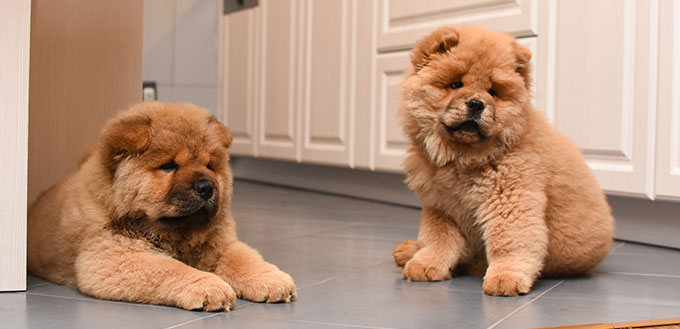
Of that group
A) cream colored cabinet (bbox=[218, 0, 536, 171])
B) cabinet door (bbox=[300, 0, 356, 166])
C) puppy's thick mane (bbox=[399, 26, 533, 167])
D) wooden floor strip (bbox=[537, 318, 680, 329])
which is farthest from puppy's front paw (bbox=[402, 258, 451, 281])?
cabinet door (bbox=[300, 0, 356, 166])

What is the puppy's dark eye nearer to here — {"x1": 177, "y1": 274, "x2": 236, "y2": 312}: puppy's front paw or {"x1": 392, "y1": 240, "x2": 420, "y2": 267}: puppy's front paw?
{"x1": 177, "y1": 274, "x2": 236, "y2": 312}: puppy's front paw

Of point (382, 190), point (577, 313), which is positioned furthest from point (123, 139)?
point (382, 190)

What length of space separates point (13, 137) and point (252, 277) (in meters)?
0.66

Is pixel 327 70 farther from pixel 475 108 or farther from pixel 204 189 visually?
pixel 204 189

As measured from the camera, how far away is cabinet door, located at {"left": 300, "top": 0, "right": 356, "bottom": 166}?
13.2 ft

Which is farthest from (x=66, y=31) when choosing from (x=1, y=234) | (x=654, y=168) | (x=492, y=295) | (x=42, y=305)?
(x=654, y=168)

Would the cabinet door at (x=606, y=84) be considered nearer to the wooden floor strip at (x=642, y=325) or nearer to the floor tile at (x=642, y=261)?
the floor tile at (x=642, y=261)

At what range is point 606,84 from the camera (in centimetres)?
267

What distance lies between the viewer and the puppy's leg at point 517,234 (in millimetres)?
1804

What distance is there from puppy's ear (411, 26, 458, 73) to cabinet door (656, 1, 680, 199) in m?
1.00

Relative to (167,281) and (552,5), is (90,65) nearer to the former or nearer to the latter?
(167,281)

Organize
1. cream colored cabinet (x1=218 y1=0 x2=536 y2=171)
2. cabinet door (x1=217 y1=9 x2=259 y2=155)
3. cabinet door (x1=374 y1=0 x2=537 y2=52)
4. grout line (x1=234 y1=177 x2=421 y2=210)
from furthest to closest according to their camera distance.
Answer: cabinet door (x1=217 y1=9 x2=259 y2=155), grout line (x1=234 y1=177 x2=421 y2=210), cream colored cabinet (x1=218 y1=0 x2=536 y2=171), cabinet door (x1=374 y1=0 x2=537 y2=52)

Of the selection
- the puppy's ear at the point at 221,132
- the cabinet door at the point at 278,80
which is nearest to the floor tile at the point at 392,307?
the puppy's ear at the point at 221,132

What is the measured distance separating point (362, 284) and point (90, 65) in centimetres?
115
